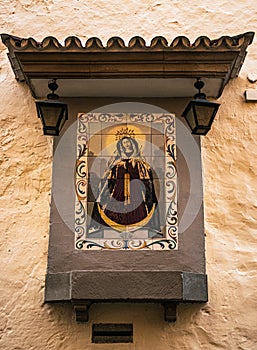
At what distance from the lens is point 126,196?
173 inches

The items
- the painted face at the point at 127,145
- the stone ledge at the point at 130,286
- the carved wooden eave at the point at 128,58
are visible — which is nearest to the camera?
the stone ledge at the point at 130,286

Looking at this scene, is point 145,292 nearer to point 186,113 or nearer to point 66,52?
point 186,113

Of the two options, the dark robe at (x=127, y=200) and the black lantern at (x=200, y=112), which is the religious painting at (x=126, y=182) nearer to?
the dark robe at (x=127, y=200)

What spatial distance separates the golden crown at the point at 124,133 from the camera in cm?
459

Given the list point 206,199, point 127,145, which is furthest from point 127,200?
point 206,199

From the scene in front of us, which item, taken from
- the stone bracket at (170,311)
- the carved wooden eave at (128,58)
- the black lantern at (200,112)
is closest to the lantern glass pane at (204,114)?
the black lantern at (200,112)

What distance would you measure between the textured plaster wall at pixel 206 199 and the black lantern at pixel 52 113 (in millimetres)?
345

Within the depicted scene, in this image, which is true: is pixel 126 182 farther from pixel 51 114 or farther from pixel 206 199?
pixel 51 114

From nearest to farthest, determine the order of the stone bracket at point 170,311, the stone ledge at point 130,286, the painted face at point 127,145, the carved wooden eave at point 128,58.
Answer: the stone ledge at point 130,286 < the stone bracket at point 170,311 < the carved wooden eave at point 128,58 < the painted face at point 127,145

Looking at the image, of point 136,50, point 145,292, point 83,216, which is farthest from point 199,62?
point 145,292

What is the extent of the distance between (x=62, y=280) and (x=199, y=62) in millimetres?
1736

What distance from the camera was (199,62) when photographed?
432cm

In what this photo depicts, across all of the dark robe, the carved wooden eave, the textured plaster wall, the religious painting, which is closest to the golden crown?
the religious painting

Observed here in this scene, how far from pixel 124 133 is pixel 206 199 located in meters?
0.77
